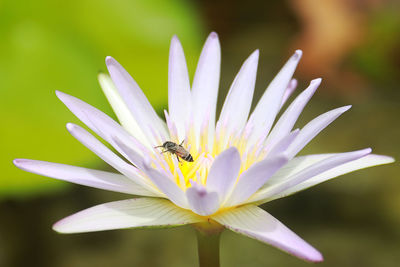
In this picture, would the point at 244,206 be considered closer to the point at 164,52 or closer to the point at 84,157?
the point at 84,157

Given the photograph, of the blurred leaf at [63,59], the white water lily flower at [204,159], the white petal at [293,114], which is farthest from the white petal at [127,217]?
the blurred leaf at [63,59]

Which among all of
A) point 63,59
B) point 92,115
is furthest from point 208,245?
point 63,59

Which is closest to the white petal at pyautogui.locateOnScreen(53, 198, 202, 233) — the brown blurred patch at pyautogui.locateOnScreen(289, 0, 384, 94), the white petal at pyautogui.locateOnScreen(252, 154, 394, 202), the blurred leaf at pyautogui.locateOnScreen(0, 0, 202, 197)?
the white petal at pyautogui.locateOnScreen(252, 154, 394, 202)

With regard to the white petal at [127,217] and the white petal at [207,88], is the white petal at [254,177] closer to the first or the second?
the white petal at [127,217]

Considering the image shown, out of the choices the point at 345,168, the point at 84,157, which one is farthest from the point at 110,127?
the point at 84,157

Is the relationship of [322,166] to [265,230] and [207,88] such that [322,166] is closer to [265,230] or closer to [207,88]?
[265,230]

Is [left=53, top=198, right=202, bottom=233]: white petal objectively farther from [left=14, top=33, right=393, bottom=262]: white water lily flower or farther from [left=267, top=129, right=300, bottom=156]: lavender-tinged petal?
[left=267, top=129, right=300, bottom=156]: lavender-tinged petal
